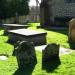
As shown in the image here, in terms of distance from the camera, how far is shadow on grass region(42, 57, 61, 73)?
886 centimetres

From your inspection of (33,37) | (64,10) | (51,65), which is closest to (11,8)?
(64,10)

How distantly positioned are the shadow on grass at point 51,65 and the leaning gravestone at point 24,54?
0.50m

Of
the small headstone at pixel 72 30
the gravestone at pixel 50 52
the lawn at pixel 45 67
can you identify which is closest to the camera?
the lawn at pixel 45 67

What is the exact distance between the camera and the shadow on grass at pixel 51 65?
886 cm

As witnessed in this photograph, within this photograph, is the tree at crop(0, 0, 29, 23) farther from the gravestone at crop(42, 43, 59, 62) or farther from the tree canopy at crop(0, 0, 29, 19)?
the gravestone at crop(42, 43, 59, 62)

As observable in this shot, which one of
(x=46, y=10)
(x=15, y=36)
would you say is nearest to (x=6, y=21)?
(x=46, y=10)

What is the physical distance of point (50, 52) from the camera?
9781 mm

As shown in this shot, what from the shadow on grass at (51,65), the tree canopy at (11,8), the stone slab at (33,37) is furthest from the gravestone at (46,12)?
the shadow on grass at (51,65)

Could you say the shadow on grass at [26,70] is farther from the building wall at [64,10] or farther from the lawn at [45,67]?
the building wall at [64,10]

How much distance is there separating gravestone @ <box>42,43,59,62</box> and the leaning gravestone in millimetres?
413

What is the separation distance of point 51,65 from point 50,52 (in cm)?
67

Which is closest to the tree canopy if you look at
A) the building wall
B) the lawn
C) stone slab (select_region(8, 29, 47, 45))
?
the building wall

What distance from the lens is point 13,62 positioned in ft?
32.3

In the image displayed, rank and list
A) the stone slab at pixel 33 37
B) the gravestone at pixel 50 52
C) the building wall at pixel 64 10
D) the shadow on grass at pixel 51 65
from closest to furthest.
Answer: the shadow on grass at pixel 51 65 → the gravestone at pixel 50 52 → the stone slab at pixel 33 37 → the building wall at pixel 64 10
